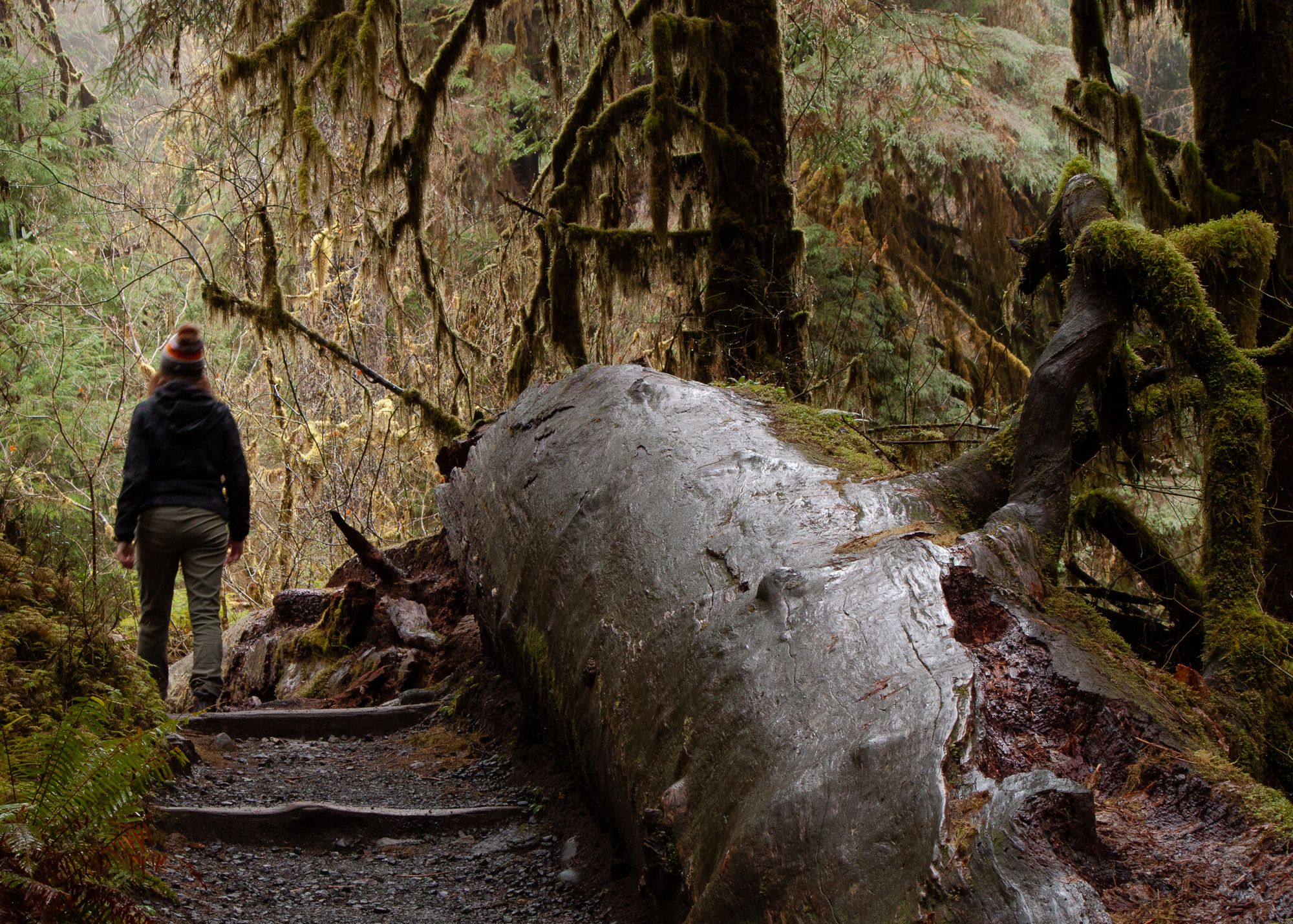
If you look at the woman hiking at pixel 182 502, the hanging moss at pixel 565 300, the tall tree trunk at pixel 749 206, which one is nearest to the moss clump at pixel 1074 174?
the tall tree trunk at pixel 749 206

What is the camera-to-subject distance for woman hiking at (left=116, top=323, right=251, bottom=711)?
5305mm

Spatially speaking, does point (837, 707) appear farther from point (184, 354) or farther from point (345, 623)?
point (345, 623)

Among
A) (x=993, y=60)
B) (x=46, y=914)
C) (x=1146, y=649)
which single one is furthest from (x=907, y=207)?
(x=46, y=914)

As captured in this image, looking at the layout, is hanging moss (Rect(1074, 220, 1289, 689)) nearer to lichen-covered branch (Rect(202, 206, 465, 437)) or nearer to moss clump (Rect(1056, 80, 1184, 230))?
moss clump (Rect(1056, 80, 1184, 230))

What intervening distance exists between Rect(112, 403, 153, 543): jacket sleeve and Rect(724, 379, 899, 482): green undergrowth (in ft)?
11.3

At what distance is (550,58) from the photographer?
26.0 feet

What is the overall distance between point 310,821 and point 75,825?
1.31m

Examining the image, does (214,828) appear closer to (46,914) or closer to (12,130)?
(46,914)

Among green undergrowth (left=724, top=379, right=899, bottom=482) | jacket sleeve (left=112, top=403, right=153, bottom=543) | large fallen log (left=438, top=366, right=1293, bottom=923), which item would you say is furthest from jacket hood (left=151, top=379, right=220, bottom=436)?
green undergrowth (left=724, top=379, right=899, bottom=482)

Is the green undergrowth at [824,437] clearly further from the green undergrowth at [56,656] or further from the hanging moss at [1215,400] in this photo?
the green undergrowth at [56,656]

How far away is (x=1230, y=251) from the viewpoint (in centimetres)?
418

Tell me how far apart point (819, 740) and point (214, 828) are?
8.49 feet

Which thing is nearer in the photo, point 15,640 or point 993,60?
point 15,640

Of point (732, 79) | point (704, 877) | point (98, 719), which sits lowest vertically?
point (704, 877)
